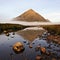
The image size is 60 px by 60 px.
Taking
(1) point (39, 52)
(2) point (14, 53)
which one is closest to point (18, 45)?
(2) point (14, 53)

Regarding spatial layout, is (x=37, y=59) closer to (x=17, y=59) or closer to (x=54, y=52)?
(x=17, y=59)

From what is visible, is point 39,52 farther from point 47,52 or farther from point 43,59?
point 43,59

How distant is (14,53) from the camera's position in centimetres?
2484

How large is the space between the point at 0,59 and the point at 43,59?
563cm

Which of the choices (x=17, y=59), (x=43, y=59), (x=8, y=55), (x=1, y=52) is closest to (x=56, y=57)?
(x=43, y=59)

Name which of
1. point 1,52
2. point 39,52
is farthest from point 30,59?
point 1,52

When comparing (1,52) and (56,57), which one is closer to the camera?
(56,57)

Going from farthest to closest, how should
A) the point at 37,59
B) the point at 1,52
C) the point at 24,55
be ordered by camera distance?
the point at 1,52 < the point at 24,55 < the point at 37,59

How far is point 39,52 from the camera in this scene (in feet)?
82.0

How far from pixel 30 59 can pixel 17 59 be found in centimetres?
171

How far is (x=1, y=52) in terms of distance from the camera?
1007 inches

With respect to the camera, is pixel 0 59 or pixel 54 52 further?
pixel 54 52

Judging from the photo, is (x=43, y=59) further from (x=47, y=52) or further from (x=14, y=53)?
(x=14, y=53)

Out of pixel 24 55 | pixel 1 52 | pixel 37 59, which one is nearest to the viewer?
pixel 37 59
